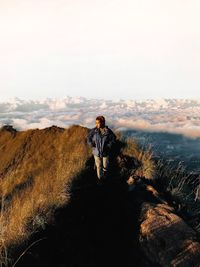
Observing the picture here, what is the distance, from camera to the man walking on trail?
14727 millimetres

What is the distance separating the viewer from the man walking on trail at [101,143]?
14727mm

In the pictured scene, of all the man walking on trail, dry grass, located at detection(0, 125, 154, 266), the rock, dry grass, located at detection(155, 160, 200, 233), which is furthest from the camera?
the man walking on trail

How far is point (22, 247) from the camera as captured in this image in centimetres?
921

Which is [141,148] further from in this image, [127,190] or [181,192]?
[127,190]

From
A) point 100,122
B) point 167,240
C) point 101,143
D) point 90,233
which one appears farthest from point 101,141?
point 167,240

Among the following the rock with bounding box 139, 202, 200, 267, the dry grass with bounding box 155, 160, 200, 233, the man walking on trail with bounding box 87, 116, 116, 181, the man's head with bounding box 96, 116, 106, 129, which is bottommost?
the dry grass with bounding box 155, 160, 200, 233

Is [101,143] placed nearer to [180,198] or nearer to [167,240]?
[180,198]

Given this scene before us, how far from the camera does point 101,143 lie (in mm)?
14742

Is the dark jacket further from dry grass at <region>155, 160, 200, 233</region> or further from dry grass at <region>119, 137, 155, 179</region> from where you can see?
dry grass at <region>155, 160, 200, 233</region>

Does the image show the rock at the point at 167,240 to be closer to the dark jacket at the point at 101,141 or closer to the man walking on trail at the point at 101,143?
the man walking on trail at the point at 101,143

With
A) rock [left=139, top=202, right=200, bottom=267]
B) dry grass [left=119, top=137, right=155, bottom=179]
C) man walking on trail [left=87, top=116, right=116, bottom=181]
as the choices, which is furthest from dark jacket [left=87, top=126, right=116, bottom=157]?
rock [left=139, top=202, right=200, bottom=267]

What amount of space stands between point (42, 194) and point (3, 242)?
2.98 meters

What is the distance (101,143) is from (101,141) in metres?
0.06

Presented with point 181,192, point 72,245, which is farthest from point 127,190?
point 72,245
